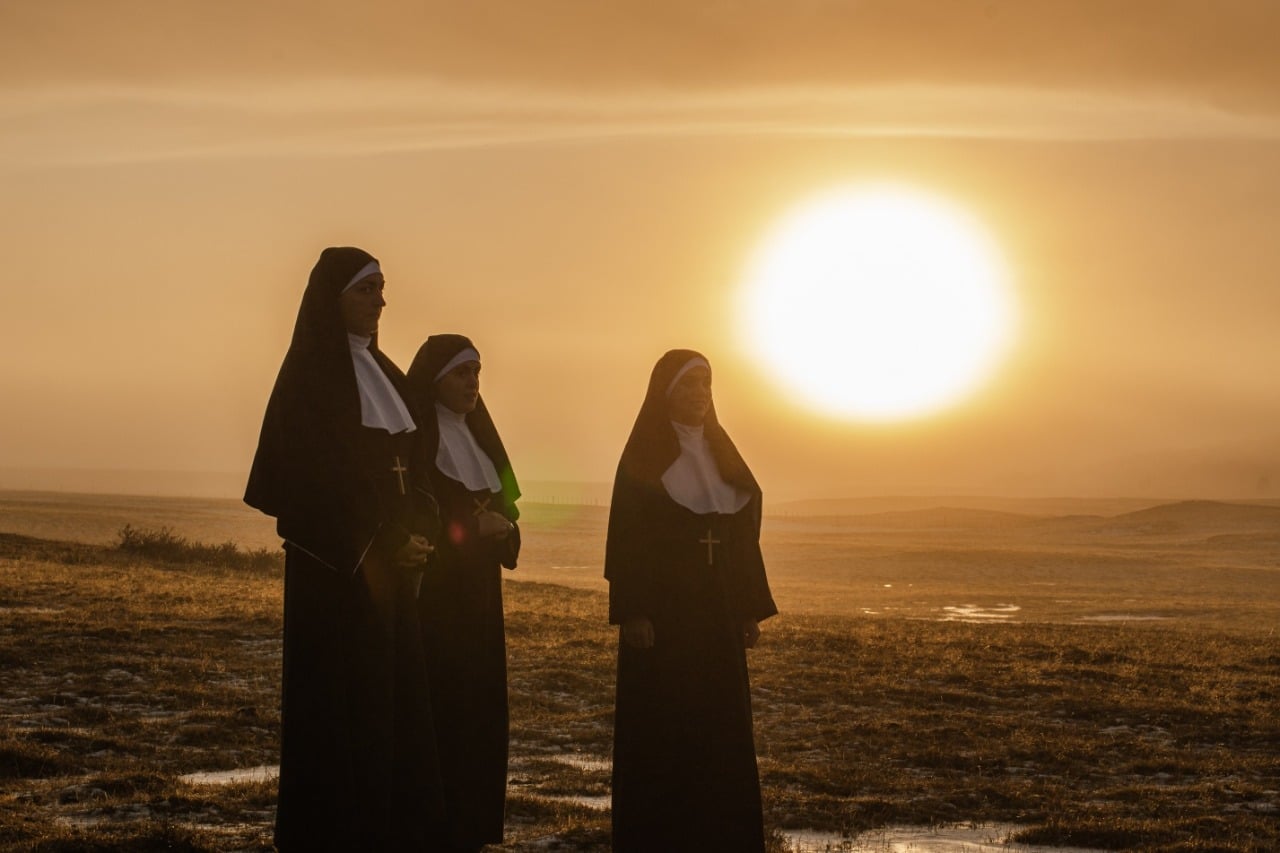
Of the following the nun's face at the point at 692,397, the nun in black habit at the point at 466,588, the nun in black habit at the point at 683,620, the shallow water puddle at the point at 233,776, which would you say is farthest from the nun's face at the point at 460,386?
the shallow water puddle at the point at 233,776

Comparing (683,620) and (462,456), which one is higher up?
(462,456)

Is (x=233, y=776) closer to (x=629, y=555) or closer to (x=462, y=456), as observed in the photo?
(x=462, y=456)

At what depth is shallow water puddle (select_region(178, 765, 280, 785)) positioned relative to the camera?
363 inches

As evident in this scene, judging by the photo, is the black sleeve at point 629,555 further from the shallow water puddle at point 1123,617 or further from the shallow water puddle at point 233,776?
the shallow water puddle at point 1123,617

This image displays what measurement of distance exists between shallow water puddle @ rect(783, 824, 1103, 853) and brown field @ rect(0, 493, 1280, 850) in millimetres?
181

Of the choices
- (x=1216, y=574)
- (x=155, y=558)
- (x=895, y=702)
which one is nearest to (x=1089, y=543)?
(x=1216, y=574)

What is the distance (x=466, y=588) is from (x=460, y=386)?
1.15m

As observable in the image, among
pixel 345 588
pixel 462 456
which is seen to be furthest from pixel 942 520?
pixel 345 588

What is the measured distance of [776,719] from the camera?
42.4ft

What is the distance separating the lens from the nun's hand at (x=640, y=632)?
289 inches

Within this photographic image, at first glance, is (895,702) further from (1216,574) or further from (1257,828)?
(1216,574)

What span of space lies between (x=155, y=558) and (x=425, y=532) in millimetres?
22978

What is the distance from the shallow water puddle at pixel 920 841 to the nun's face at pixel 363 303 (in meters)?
3.72

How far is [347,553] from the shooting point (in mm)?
6379
